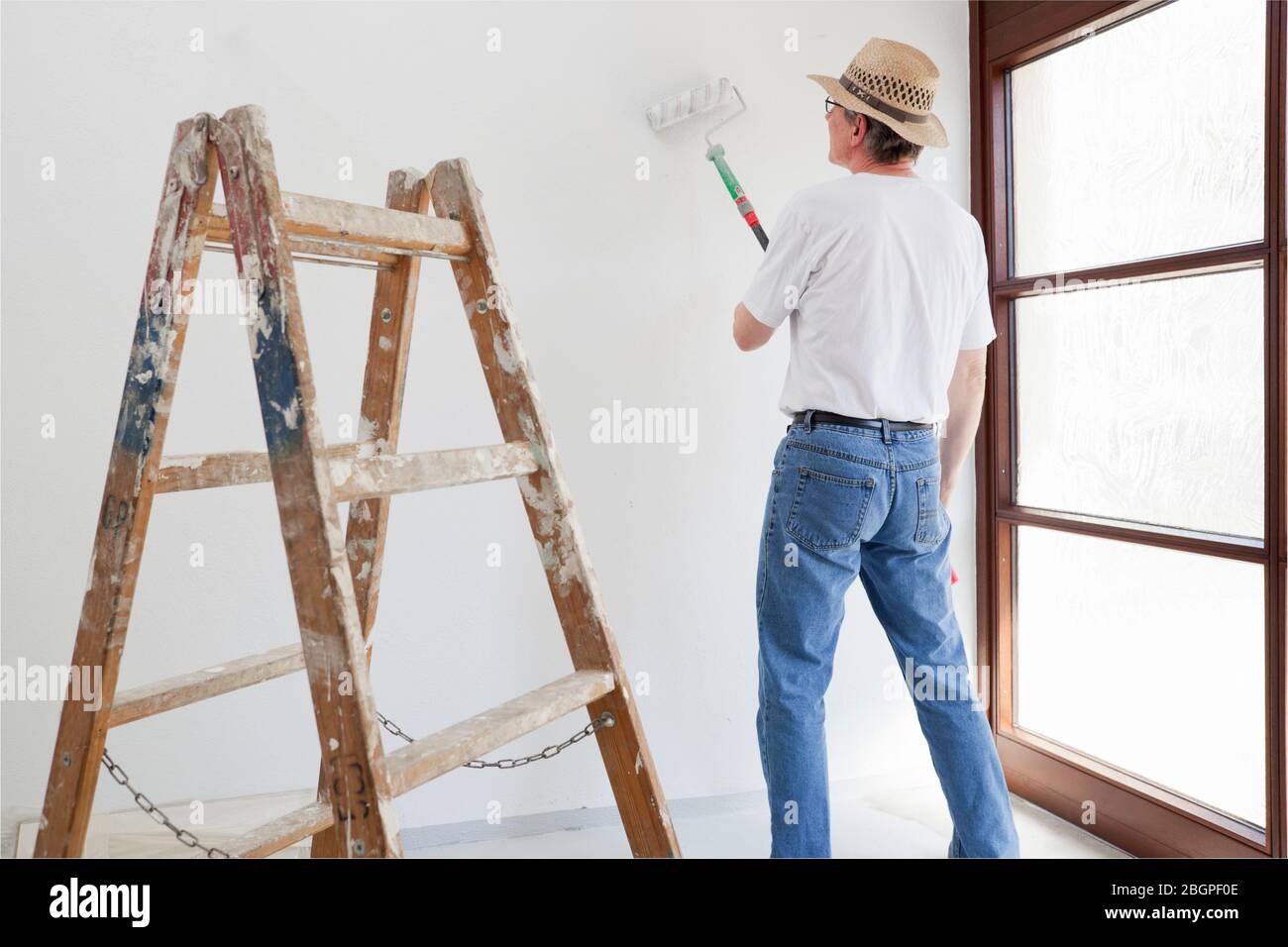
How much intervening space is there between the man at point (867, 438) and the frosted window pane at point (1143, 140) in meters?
0.53

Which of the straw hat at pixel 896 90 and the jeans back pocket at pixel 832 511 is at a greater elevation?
the straw hat at pixel 896 90

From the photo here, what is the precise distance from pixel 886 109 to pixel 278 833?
55.5 inches

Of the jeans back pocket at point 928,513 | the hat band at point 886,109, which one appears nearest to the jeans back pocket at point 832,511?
the jeans back pocket at point 928,513

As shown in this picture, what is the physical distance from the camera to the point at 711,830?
2164 mm

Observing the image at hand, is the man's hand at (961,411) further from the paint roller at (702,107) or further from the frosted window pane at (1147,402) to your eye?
the frosted window pane at (1147,402)

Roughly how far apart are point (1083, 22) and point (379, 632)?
6.21 ft

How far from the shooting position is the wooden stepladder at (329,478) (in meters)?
0.95

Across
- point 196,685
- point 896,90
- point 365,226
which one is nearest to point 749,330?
point 896,90

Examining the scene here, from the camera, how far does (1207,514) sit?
6.21 ft

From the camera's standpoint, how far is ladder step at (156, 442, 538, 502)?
992 mm

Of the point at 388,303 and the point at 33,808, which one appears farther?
the point at 33,808

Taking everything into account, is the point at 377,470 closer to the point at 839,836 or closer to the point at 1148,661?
the point at 839,836

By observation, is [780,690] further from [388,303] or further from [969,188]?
[969,188]
